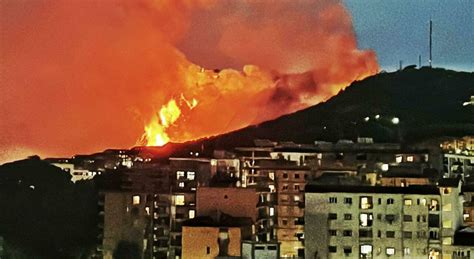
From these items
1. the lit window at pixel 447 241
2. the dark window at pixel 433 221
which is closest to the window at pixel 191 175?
the dark window at pixel 433 221

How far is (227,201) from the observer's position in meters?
10.3

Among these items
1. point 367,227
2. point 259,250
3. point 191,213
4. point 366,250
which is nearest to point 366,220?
point 367,227

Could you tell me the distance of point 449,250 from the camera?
9.72 metres

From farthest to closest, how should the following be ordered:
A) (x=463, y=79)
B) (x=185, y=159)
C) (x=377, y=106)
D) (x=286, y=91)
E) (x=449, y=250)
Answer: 1. (x=463, y=79)
2. (x=377, y=106)
3. (x=286, y=91)
4. (x=185, y=159)
5. (x=449, y=250)

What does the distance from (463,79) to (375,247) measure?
10.3 m

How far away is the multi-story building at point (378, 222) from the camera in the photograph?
980 centimetres

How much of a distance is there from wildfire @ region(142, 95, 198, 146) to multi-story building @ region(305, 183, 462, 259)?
429cm

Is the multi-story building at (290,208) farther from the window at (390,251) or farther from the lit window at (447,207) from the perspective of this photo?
the lit window at (447,207)

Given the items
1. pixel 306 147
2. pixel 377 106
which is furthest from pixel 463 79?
pixel 306 147

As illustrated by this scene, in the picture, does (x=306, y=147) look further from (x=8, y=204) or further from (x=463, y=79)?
(x=463, y=79)

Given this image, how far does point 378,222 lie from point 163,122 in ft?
16.0

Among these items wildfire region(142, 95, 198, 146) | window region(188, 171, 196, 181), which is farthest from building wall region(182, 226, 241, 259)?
wildfire region(142, 95, 198, 146)

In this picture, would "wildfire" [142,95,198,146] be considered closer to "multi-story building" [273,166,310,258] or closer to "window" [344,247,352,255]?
"multi-story building" [273,166,310,258]

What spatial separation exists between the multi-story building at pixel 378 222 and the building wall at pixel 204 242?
2.08 ft
